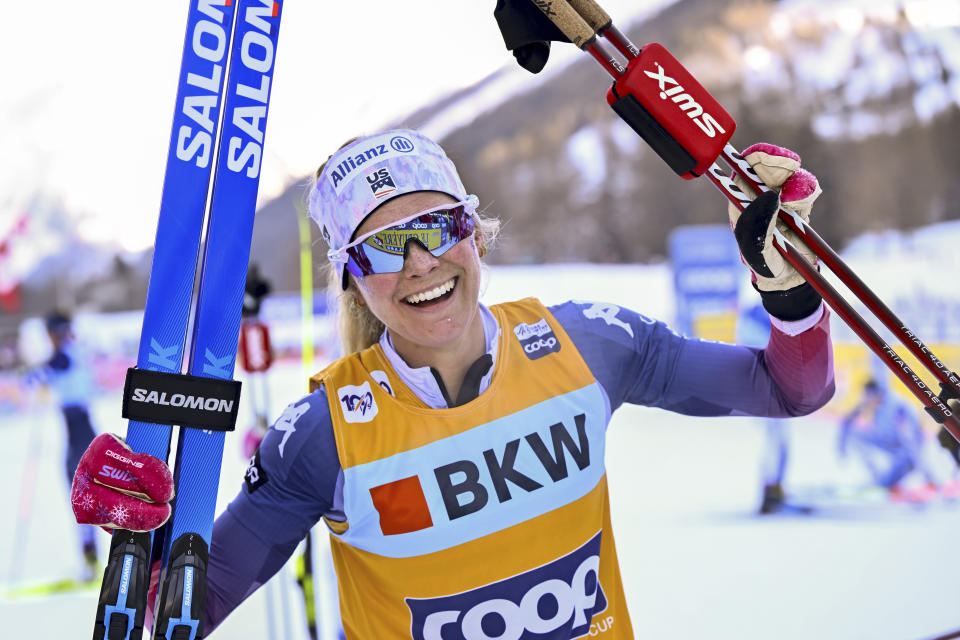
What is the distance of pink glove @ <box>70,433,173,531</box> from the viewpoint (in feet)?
3.14

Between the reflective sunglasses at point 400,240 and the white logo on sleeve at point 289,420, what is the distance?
0.72ft

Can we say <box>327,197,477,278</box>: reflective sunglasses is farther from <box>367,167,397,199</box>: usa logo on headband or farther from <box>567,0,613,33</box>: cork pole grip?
<box>567,0,613,33</box>: cork pole grip

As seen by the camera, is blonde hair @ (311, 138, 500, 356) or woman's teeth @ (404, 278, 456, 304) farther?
blonde hair @ (311, 138, 500, 356)

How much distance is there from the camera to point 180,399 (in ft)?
3.59

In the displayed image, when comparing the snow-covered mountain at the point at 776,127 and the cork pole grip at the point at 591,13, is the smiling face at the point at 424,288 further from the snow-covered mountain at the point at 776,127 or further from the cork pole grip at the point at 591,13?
the snow-covered mountain at the point at 776,127

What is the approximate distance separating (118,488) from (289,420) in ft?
0.81

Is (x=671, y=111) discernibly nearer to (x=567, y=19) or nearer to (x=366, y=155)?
(x=567, y=19)

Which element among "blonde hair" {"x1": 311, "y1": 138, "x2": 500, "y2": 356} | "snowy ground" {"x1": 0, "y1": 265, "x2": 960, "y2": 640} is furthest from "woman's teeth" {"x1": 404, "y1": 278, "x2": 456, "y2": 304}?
"snowy ground" {"x1": 0, "y1": 265, "x2": 960, "y2": 640}

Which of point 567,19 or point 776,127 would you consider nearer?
point 567,19

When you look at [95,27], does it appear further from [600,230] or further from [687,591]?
Result: [687,591]

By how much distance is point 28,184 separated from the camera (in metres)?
4.81

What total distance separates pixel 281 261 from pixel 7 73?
6.76 feet

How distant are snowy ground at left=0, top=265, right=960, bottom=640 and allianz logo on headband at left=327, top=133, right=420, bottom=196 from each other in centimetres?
192

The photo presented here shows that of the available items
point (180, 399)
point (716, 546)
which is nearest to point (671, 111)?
point (180, 399)
